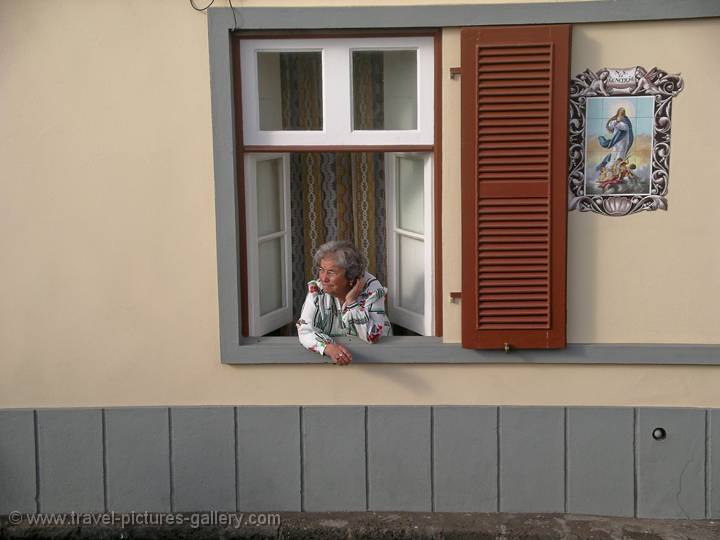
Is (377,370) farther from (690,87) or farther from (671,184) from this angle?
(690,87)

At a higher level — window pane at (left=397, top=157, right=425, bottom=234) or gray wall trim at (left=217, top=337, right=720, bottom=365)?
window pane at (left=397, top=157, right=425, bottom=234)

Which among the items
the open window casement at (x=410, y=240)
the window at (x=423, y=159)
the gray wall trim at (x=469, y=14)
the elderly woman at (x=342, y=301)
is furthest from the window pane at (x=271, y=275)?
the gray wall trim at (x=469, y=14)

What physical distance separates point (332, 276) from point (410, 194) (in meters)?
0.79

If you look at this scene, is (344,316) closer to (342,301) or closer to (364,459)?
(342,301)

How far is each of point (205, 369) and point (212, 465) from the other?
1.67 ft

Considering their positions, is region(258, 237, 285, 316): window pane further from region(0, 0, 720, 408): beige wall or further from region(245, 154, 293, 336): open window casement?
region(0, 0, 720, 408): beige wall

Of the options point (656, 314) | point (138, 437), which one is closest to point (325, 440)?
point (138, 437)

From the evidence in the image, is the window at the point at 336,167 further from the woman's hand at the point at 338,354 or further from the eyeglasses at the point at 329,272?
the woman's hand at the point at 338,354

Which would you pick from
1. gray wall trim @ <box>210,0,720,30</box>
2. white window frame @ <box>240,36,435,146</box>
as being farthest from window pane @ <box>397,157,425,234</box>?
gray wall trim @ <box>210,0,720,30</box>

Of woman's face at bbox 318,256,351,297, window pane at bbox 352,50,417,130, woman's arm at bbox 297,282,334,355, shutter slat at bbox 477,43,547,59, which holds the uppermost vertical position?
shutter slat at bbox 477,43,547,59

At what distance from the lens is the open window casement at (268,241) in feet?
18.6

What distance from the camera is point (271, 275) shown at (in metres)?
6.01

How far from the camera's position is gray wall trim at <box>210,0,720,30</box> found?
5.23 meters

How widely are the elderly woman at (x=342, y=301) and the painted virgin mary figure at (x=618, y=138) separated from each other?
1.34m
